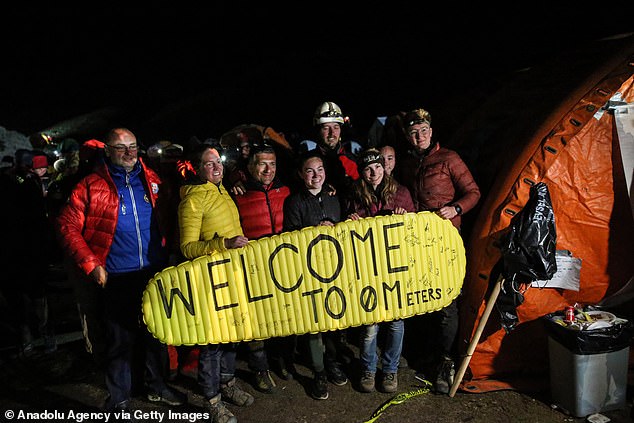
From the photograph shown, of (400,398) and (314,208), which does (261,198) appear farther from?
(400,398)

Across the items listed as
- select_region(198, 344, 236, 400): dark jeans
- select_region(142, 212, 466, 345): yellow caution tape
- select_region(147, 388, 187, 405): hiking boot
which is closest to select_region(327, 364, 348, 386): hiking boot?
select_region(142, 212, 466, 345): yellow caution tape

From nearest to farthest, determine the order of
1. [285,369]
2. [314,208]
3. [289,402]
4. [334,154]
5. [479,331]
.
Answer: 1. [479,331]
2. [314,208]
3. [289,402]
4. [285,369]
5. [334,154]

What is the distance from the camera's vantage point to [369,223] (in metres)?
4.09

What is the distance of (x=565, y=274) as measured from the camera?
14.2 feet

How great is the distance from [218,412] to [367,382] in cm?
142

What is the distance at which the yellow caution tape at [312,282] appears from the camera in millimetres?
3871

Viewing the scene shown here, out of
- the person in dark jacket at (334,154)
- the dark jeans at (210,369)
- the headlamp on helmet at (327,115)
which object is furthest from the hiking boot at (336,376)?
the headlamp on helmet at (327,115)

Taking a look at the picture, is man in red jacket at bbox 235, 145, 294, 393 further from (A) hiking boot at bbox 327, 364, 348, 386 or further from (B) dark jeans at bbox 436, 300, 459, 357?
(B) dark jeans at bbox 436, 300, 459, 357

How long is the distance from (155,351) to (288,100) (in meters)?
13.6

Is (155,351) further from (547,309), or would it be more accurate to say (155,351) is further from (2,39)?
(2,39)

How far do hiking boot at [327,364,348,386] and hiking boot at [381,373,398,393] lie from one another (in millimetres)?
410

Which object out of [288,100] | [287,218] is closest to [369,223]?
[287,218]

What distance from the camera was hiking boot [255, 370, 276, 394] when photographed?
4.61 meters

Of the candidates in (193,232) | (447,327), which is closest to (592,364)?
(447,327)
